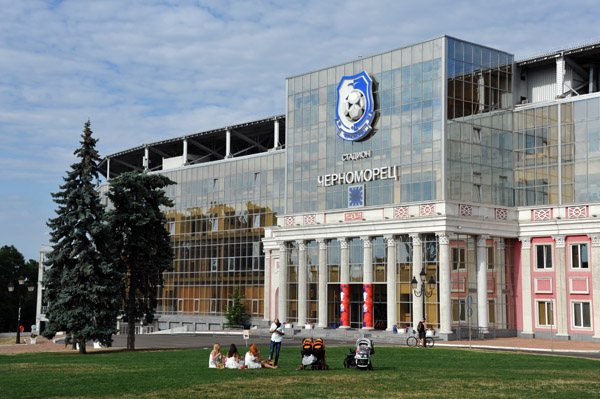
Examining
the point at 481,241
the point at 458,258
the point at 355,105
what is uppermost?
the point at 355,105

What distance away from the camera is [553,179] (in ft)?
202

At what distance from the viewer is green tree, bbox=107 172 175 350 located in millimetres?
48562

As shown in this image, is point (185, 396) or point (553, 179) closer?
point (185, 396)

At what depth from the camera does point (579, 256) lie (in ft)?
191

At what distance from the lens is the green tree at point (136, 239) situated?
48.6m

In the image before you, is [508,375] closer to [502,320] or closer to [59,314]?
[59,314]

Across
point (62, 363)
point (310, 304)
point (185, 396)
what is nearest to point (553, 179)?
point (310, 304)

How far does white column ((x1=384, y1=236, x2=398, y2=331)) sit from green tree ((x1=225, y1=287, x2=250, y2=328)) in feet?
89.1

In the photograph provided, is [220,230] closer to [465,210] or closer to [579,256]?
[465,210]

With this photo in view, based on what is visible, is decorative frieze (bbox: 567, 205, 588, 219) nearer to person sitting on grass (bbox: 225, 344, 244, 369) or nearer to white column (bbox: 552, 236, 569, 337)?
white column (bbox: 552, 236, 569, 337)

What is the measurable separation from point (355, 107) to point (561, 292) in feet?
74.6

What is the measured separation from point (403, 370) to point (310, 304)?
39549 mm

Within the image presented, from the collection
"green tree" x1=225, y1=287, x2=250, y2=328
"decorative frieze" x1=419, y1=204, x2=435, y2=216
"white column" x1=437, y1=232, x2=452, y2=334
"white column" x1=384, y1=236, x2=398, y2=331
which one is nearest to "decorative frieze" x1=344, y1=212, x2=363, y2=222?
"white column" x1=384, y1=236, x2=398, y2=331

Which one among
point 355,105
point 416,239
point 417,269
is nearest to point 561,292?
→ point 417,269
